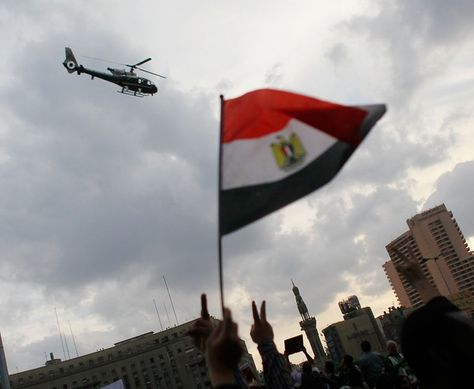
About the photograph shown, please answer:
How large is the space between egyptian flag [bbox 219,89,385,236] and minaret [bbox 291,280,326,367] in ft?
355

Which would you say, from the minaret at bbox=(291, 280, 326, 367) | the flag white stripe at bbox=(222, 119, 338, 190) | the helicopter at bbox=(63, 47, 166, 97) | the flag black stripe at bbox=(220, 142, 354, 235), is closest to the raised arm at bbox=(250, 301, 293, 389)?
the flag black stripe at bbox=(220, 142, 354, 235)

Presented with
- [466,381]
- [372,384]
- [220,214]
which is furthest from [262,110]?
[372,384]

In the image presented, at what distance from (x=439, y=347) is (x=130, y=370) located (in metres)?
123

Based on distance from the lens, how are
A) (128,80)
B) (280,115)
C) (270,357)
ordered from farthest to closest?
(128,80), (270,357), (280,115)

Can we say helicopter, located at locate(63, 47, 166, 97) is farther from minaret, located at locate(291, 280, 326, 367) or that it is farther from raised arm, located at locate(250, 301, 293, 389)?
minaret, located at locate(291, 280, 326, 367)

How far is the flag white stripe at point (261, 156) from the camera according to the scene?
3693mm

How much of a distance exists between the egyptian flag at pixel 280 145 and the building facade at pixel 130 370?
112m

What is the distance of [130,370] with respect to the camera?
116 meters

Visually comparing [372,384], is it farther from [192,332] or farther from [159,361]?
[159,361]

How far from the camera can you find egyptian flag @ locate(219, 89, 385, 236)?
3672 millimetres

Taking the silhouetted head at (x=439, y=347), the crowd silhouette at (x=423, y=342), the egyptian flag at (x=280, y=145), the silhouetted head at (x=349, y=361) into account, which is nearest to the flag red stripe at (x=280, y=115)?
the egyptian flag at (x=280, y=145)

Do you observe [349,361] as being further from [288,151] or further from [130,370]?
[130,370]

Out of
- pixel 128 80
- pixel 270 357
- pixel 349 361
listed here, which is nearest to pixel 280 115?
pixel 270 357

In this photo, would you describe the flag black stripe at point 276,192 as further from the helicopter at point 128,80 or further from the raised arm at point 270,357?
the helicopter at point 128,80
